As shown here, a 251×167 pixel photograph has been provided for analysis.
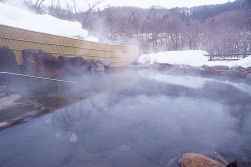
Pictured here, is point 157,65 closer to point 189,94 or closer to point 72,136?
point 189,94

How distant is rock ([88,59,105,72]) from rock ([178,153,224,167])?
8768 mm

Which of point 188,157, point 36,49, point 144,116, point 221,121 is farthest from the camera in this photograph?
point 36,49

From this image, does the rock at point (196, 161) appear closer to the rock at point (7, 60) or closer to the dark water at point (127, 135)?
the dark water at point (127, 135)

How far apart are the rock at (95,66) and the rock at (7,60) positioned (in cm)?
449

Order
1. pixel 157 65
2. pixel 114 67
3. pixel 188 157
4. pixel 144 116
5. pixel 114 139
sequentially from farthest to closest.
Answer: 1. pixel 114 67
2. pixel 157 65
3. pixel 144 116
4. pixel 114 139
5. pixel 188 157

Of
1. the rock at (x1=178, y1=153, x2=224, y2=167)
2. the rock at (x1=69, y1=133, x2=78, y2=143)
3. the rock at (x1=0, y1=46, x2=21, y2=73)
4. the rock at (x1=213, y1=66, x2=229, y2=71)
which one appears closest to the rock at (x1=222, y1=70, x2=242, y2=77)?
the rock at (x1=213, y1=66, x2=229, y2=71)

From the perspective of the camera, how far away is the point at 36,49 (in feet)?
23.2

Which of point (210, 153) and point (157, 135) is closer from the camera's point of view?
point (210, 153)

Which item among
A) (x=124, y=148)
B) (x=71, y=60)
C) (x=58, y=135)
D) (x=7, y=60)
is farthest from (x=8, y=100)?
(x=71, y=60)

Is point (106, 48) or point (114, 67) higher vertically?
point (106, 48)

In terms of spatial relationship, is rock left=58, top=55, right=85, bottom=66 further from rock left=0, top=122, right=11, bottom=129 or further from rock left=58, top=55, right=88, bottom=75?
rock left=0, top=122, right=11, bottom=129

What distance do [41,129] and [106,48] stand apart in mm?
9636

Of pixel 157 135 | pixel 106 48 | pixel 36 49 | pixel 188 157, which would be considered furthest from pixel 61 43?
pixel 188 157

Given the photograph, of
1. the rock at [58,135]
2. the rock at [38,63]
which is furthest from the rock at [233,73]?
the rock at [38,63]
